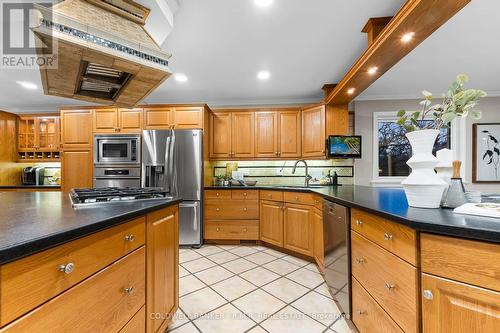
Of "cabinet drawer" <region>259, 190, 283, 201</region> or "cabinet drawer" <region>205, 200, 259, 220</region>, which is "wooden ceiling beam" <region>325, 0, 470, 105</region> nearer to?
"cabinet drawer" <region>259, 190, 283, 201</region>

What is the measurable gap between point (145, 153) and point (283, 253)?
8.35ft

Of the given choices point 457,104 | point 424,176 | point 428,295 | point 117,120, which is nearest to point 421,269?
point 428,295

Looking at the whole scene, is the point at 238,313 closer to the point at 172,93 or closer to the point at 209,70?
the point at 209,70

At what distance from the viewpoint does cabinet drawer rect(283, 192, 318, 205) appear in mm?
2719

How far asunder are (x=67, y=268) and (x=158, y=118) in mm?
3163

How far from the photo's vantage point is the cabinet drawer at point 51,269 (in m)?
0.54

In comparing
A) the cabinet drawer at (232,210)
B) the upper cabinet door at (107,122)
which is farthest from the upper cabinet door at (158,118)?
the cabinet drawer at (232,210)

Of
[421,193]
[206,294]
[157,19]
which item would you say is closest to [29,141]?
[157,19]

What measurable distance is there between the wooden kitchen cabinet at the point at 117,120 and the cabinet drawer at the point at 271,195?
2250mm

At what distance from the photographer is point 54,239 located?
2.14ft

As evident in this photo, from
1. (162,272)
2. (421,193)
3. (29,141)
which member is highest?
(29,141)

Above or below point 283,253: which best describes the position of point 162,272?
above

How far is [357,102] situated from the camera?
3834 millimetres

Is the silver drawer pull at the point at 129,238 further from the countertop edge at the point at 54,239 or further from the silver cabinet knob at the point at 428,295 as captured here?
the silver cabinet knob at the point at 428,295
